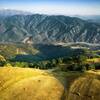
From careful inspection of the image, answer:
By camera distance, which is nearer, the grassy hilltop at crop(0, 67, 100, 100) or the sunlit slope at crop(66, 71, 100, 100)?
the sunlit slope at crop(66, 71, 100, 100)

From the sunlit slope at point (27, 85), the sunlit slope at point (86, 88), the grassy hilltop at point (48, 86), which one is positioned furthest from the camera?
the sunlit slope at point (27, 85)

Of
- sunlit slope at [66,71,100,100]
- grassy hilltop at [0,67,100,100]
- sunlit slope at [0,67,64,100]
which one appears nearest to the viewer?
sunlit slope at [66,71,100,100]

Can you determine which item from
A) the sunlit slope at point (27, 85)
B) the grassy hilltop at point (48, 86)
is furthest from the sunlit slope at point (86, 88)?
the sunlit slope at point (27, 85)

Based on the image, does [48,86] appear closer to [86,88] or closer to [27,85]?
[27,85]

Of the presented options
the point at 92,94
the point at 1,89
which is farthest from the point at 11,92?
the point at 92,94

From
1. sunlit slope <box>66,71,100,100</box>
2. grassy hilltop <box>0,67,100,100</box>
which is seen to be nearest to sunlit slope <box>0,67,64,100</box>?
grassy hilltop <box>0,67,100,100</box>

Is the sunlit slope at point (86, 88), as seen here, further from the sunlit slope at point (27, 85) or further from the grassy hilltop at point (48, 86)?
the sunlit slope at point (27, 85)

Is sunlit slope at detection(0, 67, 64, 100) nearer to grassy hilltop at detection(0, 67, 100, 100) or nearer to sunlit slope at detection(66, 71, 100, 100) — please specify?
grassy hilltop at detection(0, 67, 100, 100)

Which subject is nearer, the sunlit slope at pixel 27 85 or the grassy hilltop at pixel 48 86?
the grassy hilltop at pixel 48 86
